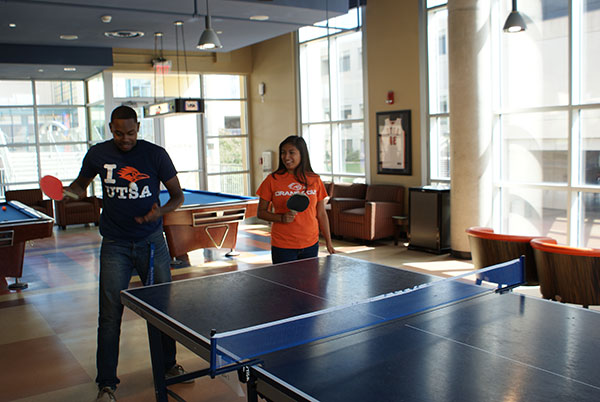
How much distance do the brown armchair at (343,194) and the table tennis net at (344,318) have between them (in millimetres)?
6598

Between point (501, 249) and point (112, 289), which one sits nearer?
point (112, 289)

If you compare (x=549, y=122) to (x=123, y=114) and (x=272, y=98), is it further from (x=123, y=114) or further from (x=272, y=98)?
(x=272, y=98)

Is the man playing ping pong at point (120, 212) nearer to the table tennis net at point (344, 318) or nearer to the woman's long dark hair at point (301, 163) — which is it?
the woman's long dark hair at point (301, 163)

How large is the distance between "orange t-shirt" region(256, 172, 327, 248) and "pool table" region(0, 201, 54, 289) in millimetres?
3146

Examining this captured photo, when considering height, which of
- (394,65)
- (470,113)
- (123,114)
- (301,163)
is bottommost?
(301,163)

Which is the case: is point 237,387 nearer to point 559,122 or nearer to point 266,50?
point 559,122

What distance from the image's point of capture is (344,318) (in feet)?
7.70

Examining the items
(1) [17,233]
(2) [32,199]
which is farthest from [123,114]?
(2) [32,199]

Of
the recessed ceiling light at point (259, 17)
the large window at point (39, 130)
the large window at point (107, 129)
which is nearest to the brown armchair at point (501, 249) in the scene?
the recessed ceiling light at point (259, 17)

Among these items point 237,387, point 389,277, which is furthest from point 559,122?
point 237,387

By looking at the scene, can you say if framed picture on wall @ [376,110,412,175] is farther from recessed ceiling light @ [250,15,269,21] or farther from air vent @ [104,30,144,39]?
air vent @ [104,30,144,39]

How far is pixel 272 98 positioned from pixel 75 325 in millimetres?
8134

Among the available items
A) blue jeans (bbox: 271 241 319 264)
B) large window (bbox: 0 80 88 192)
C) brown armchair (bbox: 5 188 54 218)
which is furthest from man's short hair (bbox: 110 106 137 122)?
large window (bbox: 0 80 88 192)

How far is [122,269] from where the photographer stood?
333 cm
